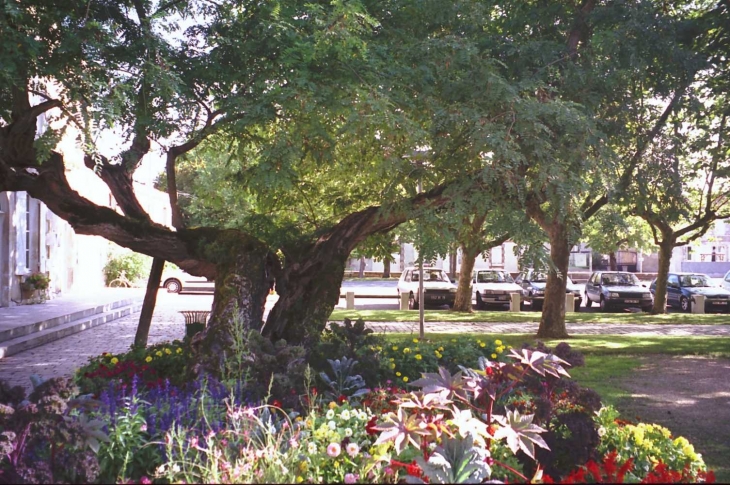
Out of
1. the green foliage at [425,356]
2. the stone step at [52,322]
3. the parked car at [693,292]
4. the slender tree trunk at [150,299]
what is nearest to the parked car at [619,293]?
the parked car at [693,292]

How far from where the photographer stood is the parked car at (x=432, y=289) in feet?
90.0

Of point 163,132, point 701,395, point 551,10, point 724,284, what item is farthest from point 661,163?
point 724,284

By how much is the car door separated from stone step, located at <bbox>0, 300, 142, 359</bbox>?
21433mm

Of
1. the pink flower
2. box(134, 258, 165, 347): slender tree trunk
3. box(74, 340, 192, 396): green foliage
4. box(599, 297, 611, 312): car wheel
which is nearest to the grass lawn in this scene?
box(599, 297, 611, 312): car wheel

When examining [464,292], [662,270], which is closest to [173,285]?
[464,292]

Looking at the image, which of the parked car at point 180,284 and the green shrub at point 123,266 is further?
the parked car at point 180,284

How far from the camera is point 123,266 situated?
3331 centimetres

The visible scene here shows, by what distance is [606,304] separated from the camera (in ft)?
90.1

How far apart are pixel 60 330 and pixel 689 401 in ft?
43.4

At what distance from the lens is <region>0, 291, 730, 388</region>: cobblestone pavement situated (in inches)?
465

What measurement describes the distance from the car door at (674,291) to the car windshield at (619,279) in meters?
1.43

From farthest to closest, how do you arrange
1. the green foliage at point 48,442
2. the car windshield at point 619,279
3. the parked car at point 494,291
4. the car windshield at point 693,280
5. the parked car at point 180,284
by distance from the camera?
the parked car at point 180,284 < the car windshield at point 693,280 < the car windshield at point 619,279 < the parked car at point 494,291 < the green foliage at point 48,442

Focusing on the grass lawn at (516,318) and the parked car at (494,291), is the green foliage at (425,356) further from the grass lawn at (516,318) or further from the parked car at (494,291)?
the parked car at (494,291)

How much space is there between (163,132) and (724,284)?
29.1m
